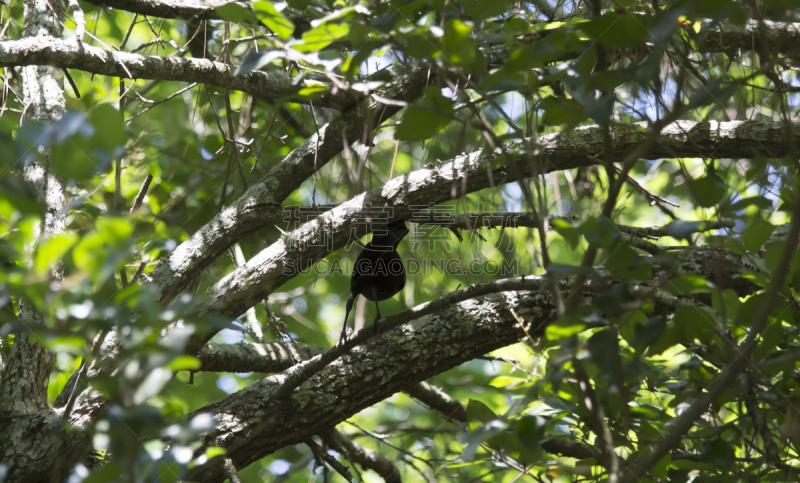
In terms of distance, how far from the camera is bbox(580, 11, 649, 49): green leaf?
0.96 m

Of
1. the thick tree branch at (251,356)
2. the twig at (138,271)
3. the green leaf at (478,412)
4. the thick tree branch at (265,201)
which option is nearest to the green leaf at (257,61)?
the green leaf at (478,412)

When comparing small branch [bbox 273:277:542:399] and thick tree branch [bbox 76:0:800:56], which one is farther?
thick tree branch [bbox 76:0:800:56]

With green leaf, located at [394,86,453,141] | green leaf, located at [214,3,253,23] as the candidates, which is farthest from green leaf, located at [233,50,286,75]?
green leaf, located at [394,86,453,141]

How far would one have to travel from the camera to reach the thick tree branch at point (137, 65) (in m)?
1.86

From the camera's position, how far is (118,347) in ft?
5.99

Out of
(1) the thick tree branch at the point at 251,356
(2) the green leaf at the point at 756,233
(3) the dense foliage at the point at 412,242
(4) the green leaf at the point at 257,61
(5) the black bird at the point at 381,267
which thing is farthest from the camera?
(1) the thick tree branch at the point at 251,356

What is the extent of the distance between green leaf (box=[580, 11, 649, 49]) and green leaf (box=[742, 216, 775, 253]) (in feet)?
1.64

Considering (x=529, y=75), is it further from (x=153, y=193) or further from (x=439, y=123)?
(x=153, y=193)

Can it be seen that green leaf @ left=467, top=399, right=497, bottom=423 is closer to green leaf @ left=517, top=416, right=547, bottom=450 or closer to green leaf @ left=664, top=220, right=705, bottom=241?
green leaf @ left=517, top=416, right=547, bottom=450

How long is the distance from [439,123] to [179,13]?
73.9 inches

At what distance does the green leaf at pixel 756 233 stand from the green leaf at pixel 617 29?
0.50m

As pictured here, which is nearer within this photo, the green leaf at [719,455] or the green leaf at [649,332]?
the green leaf at [649,332]

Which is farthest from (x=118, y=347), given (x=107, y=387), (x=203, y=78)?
(x=107, y=387)

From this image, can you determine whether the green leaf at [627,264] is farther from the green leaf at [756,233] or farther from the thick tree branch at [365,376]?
the thick tree branch at [365,376]
